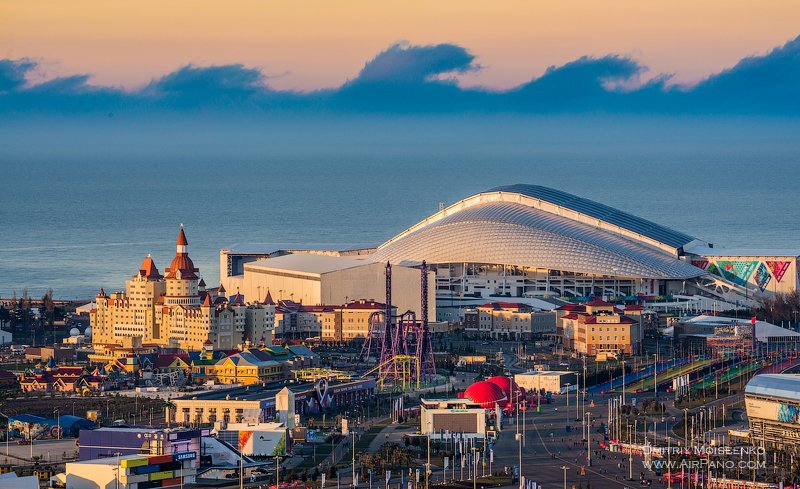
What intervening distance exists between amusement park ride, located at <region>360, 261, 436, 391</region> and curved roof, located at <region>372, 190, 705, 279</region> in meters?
18.2

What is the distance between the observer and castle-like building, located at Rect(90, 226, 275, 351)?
258 ft

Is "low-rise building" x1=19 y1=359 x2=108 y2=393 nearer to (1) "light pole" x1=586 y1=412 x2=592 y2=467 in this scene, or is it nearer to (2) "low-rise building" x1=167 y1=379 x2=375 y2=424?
(2) "low-rise building" x1=167 y1=379 x2=375 y2=424

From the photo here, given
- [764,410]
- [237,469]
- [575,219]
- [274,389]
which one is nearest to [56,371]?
[274,389]

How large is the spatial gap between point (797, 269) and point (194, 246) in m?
46.9

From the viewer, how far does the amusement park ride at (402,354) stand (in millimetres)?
69625

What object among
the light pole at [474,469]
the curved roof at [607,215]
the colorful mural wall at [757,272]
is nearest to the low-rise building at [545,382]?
the light pole at [474,469]

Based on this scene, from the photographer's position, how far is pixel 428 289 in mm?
87188

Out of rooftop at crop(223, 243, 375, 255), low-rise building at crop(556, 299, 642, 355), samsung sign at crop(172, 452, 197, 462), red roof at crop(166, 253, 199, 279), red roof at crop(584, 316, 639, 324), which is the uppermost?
rooftop at crop(223, 243, 375, 255)

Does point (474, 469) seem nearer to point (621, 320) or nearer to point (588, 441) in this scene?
point (588, 441)

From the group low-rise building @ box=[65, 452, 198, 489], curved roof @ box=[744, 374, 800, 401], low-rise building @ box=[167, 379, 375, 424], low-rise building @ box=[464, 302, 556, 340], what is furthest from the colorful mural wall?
low-rise building @ box=[65, 452, 198, 489]

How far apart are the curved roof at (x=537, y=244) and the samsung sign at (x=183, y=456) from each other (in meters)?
42.6

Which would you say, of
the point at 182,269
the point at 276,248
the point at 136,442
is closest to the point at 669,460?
the point at 136,442

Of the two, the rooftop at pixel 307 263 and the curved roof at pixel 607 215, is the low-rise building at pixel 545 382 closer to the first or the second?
the rooftop at pixel 307 263

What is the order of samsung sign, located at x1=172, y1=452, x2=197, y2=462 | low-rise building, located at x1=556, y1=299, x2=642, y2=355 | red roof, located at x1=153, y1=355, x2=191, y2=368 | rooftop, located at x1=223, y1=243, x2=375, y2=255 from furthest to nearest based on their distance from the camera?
rooftop, located at x1=223, y1=243, x2=375, y2=255 < low-rise building, located at x1=556, y1=299, x2=642, y2=355 < red roof, located at x1=153, y1=355, x2=191, y2=368 < samsung sign, located at x1=172, y1=452, x2=197, y2=462
